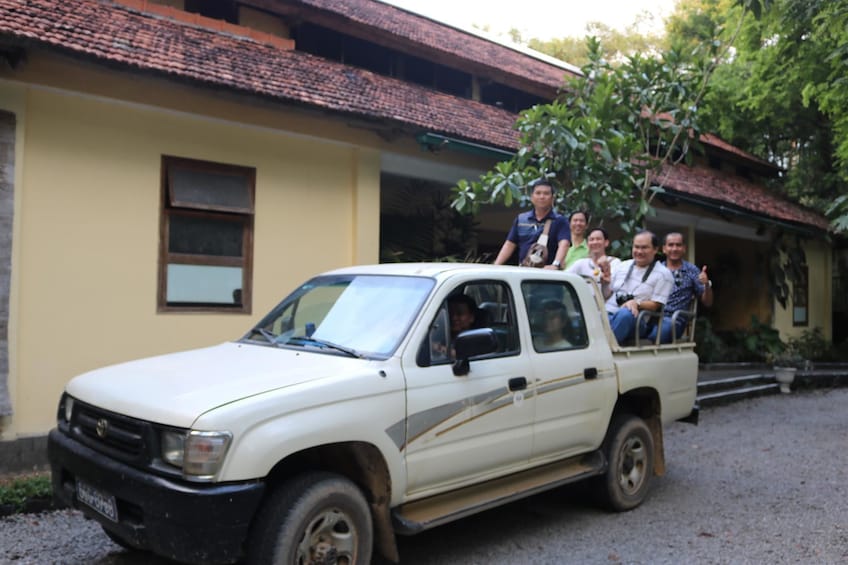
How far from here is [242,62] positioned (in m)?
7.84

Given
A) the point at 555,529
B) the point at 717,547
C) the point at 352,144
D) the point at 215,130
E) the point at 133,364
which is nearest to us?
the point at 133,364

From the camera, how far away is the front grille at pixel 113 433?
3182 millimetres

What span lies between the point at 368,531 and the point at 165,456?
1.09 m

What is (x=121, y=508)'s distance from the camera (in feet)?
10.6

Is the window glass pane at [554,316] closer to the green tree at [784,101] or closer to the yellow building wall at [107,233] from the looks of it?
the yellow building wall at [107,233]

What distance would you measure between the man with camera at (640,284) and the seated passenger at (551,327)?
928 millimetres

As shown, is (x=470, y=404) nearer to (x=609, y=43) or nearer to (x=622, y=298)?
(x=622, y=298)

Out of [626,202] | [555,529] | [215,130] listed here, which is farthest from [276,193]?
[555,529]

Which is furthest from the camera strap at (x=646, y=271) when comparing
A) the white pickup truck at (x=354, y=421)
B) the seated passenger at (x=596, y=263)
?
the white pickup truck at (x=354, y=421)

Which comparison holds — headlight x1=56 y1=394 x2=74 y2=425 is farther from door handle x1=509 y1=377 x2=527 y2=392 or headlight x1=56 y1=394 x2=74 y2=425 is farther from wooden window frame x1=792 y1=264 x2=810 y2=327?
wooden window frame x1=792 y1=264 x2=810 y2=327

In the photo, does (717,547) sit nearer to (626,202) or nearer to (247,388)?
(247,388)

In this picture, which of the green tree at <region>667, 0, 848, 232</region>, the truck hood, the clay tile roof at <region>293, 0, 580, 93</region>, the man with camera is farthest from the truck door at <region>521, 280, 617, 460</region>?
the green tree at <region>667, 0, 848, 232</region>

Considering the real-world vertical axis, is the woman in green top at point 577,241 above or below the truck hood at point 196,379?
above

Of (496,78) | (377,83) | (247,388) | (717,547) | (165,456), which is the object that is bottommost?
(717,547)
